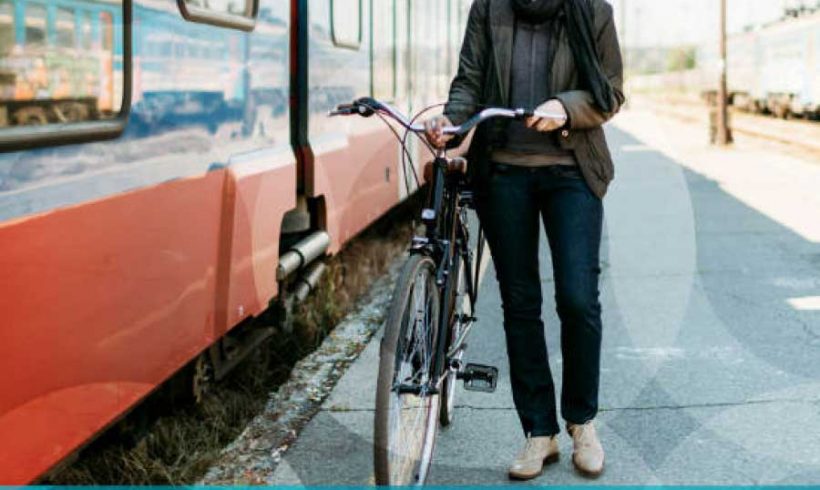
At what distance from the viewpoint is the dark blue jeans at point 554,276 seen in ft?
13.0

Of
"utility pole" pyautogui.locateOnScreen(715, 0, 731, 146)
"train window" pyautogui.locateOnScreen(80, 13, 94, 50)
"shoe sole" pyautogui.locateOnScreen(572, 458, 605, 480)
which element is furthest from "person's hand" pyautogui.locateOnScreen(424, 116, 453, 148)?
"utility pole" pyautogui.locateOnScreen(715, 0, 731, 146)

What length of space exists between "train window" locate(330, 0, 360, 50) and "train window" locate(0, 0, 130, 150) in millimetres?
3350

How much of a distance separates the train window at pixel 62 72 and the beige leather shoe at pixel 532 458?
175 centimetres

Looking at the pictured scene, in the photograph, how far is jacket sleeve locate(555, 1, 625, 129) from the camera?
3824 mm

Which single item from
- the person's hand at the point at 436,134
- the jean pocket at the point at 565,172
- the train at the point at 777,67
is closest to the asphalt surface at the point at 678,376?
the jean pocket at the point at 565,172

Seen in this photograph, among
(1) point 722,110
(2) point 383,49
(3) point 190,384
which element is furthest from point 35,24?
(1) point 722,110

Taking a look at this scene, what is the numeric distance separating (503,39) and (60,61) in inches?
58.2

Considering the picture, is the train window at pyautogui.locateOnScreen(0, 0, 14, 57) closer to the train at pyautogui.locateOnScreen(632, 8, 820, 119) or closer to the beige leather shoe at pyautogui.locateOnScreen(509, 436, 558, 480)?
the beige leather shoe at pyautogui.locateOnScreen(509, 436, 558, 480)

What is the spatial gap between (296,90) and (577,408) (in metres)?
2.82

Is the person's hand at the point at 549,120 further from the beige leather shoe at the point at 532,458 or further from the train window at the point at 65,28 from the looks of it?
the train window at the point at 65,28

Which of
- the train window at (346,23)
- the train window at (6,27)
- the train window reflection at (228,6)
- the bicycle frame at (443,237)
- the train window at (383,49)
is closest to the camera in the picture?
the train window at (6,27)

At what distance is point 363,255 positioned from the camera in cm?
960

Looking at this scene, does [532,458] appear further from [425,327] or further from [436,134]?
[436,134]

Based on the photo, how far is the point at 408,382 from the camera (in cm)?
369
